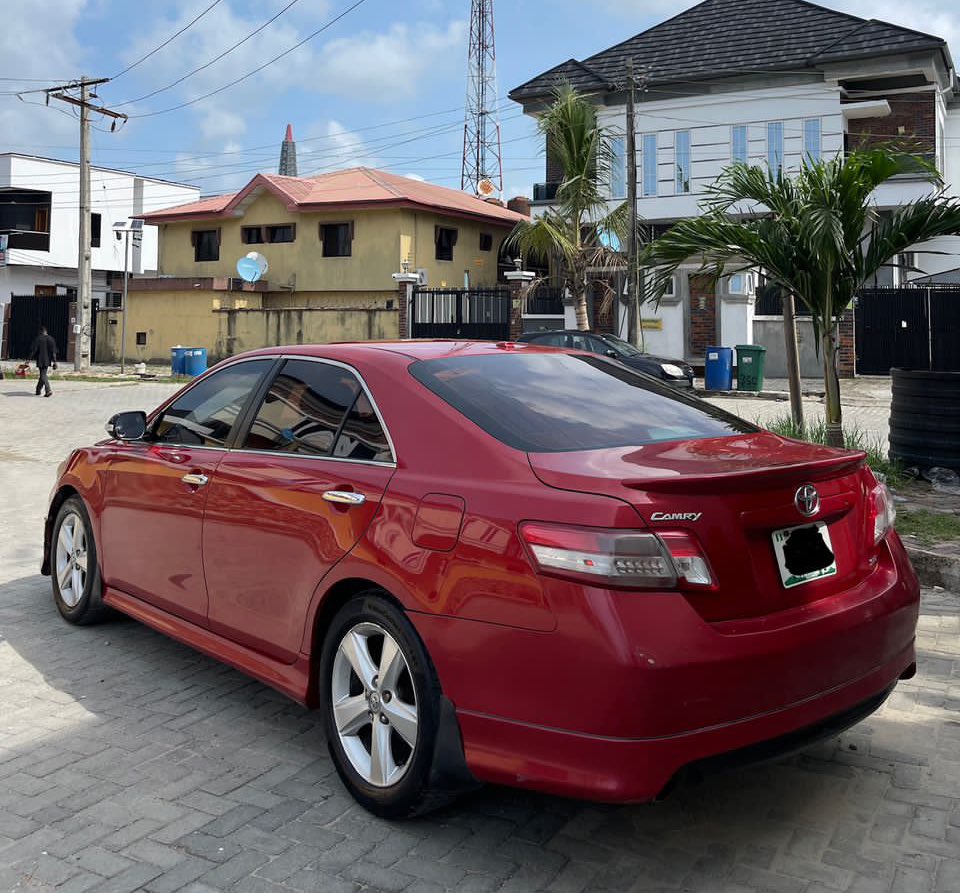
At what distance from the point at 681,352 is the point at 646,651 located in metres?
26.1

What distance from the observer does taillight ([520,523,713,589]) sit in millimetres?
2701

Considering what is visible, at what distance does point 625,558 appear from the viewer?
2709 mm

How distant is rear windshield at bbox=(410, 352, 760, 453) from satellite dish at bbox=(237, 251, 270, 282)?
35997 millimetres

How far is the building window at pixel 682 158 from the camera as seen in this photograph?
34.4 meters

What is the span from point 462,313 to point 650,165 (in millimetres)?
9339

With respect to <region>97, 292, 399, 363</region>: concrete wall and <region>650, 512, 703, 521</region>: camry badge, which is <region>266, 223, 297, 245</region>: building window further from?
<region>650, 512, 703, 521</region>: camry badge

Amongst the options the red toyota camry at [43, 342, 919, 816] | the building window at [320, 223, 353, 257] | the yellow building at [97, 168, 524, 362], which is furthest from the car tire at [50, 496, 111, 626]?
the building window at [320, 223, 353, 257]

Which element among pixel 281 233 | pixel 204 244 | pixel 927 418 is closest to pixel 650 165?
pixel 281 233

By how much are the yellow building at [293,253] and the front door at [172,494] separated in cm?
2896

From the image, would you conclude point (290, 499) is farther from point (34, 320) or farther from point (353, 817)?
point (34, 320)

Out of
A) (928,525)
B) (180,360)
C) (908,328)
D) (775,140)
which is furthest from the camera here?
(775,140)

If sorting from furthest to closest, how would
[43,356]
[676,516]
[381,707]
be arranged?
[43,356] → [381,707] → [676,516]

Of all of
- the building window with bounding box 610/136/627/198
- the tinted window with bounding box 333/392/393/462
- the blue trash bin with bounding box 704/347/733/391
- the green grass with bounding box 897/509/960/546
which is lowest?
the green grass with bounding box 897/509/960/546

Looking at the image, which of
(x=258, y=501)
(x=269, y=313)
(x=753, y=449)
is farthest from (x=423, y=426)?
(x=269, y=313)
